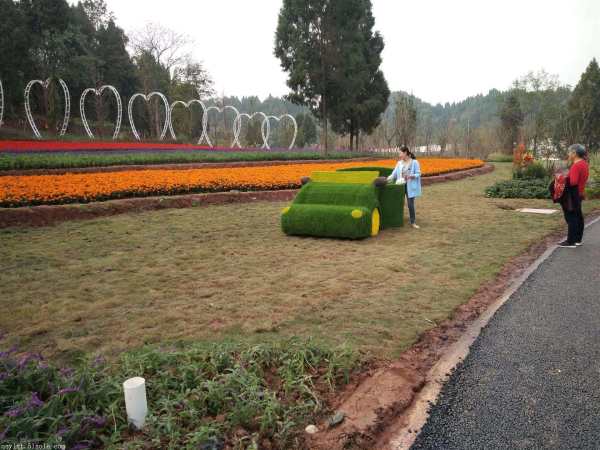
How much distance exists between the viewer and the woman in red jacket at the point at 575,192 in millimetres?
6629

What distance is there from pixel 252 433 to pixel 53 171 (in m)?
13.5

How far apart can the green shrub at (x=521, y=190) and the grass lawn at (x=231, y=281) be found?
4.55m

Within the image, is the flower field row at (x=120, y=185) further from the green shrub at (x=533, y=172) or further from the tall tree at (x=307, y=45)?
the tall tree at (x=307, y=45)

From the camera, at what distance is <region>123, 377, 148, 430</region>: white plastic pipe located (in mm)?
2137

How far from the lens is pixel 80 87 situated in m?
43.2

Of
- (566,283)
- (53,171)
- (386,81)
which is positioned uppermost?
(386,81)

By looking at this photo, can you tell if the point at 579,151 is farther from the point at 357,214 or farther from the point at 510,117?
the point at 510,117

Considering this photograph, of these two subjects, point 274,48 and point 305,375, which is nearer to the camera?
point 305,375

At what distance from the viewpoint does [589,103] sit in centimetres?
3844

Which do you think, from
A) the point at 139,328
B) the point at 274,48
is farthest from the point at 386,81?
the point at 139,328

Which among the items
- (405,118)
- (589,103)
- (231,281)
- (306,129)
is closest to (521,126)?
(589,103)

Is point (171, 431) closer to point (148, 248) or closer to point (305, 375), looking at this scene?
point (305, 375)

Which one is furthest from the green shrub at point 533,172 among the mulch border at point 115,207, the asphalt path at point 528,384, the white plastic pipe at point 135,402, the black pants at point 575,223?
the white plastic pipe at point 135,402

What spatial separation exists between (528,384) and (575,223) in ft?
16.9
